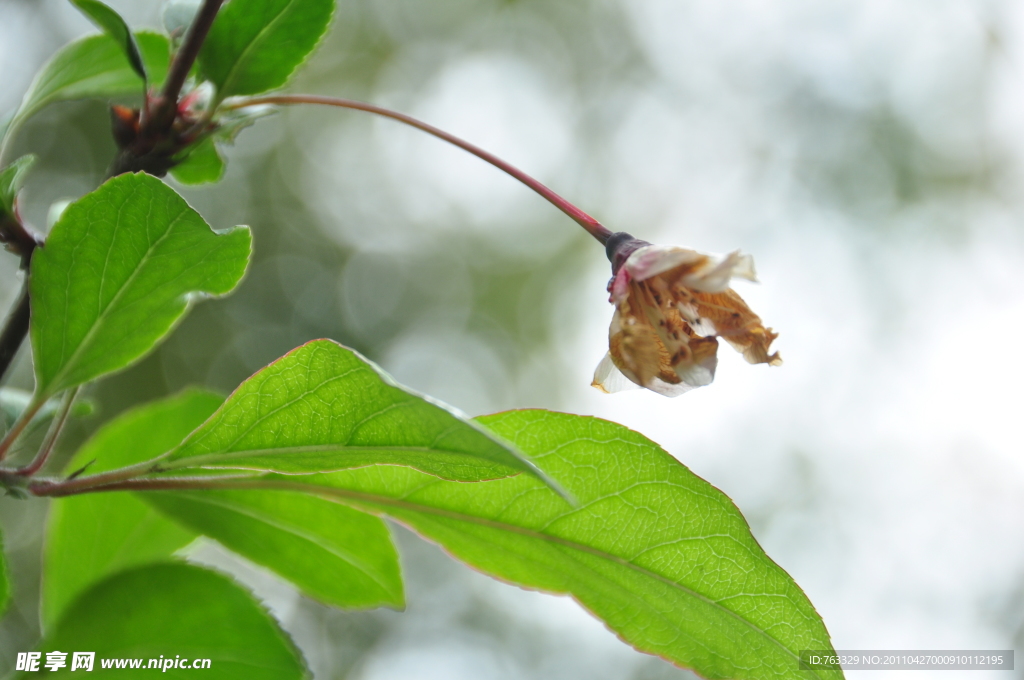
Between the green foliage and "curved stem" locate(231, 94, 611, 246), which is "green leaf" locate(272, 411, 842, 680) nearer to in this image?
the green foliage

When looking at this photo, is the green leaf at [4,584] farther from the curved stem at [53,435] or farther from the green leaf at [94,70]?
the green leaf at [94,70]

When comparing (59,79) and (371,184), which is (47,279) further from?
(371,184)

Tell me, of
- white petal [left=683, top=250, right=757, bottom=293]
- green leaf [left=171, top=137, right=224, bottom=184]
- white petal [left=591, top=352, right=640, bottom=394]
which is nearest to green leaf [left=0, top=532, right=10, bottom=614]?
green leaf [left=171, top=137, right=224, bottom=184]

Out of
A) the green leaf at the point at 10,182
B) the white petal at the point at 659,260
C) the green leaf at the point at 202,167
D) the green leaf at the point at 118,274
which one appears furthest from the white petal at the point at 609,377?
the green leaf at the point at 10,182

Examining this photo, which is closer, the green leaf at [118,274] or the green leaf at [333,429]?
the green leaf at [333,429]

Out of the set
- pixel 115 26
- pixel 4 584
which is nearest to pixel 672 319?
pixel 115 26

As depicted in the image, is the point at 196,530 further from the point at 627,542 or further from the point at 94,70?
the point at 94,70

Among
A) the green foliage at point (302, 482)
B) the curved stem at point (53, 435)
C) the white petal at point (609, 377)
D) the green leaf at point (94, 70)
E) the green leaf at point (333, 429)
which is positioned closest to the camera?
the green leaf at point (333, 429)
